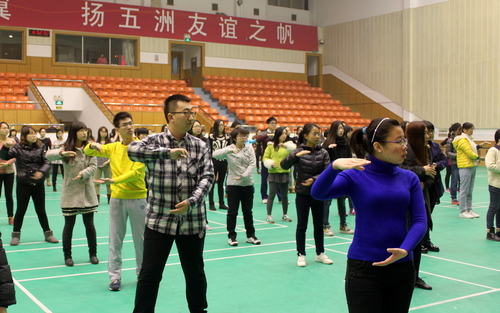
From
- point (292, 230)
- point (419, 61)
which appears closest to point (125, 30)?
point (419, 61)

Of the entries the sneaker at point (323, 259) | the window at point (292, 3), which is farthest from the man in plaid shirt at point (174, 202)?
the window at point (292, 3)

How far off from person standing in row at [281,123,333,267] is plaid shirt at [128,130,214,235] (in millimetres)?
2987

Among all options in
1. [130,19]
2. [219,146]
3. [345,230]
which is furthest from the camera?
[130,19]

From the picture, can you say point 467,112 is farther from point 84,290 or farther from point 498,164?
point 84,290

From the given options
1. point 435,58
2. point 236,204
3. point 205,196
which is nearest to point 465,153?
point 236,204

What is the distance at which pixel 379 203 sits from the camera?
3357 millimetres

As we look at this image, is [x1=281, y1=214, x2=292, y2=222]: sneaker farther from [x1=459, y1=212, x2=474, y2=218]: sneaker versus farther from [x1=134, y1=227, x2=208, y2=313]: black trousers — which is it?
[x1=134, y1=227, x2=208, y2=313]: black trousers

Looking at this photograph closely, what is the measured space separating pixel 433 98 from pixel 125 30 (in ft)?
53.8

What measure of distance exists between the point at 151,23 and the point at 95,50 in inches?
130

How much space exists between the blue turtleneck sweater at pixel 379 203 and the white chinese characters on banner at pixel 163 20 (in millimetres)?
26899

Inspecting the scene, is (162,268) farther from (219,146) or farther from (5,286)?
(219,146)

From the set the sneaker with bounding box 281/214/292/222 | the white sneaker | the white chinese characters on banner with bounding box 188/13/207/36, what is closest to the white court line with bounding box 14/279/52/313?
the white sneaker

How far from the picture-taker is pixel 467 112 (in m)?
26.4

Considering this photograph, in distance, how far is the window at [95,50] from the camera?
26828 millimetres
